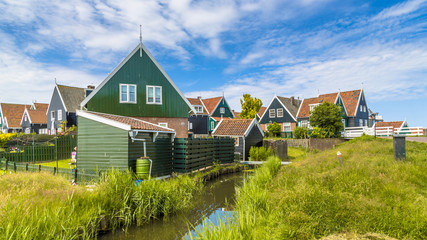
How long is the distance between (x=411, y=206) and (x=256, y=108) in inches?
1537

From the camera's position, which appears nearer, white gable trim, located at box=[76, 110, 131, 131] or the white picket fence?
white gable trim, located at box=[76, 110, 131, 131]

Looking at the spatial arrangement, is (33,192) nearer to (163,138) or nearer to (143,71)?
(163,138)

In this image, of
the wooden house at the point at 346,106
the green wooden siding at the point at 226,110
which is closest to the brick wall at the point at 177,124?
the wooden house at the point at 346,106

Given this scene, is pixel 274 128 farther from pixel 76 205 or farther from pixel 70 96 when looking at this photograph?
pixel 76 205

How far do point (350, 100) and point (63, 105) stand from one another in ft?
149

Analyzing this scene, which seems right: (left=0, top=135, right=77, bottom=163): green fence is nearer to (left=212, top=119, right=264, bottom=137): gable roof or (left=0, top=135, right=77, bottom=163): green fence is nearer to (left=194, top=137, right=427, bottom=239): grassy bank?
(left=212, top=119, right=264, bottom=137): gable roof

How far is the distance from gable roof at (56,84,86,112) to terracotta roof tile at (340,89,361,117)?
140ft

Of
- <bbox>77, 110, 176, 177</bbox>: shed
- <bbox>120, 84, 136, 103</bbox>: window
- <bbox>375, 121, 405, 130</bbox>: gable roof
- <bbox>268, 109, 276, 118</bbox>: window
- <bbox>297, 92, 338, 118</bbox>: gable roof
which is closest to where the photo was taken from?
<bbox>77, 110, 176, 177</bbox>: shed

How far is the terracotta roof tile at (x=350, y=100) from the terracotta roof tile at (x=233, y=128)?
2745 cm

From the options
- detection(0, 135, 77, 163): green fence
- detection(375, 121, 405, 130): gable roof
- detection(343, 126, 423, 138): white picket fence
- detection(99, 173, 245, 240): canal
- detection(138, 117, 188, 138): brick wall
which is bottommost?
detection(99, 173, 245, 240): canal

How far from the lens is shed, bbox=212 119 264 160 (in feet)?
81.1

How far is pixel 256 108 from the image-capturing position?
4459 centimetres

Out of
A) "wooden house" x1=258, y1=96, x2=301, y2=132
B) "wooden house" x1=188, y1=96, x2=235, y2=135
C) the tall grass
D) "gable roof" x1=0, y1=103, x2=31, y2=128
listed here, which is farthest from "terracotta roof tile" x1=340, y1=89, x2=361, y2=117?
"gable roof" x1=0, y1=103, x2=31, y2=128

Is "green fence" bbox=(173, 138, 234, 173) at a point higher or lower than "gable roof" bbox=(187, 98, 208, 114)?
lower
